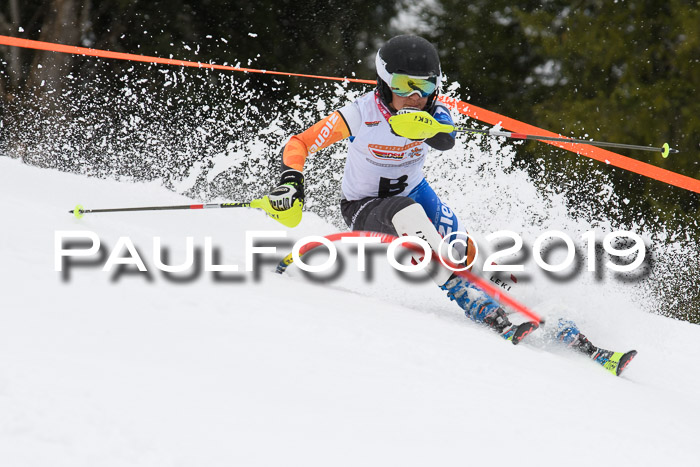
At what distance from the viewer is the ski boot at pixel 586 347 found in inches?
122

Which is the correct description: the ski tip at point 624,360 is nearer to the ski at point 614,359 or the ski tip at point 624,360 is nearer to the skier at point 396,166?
the ski at point 614,359

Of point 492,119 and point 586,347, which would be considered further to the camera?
point 492,119

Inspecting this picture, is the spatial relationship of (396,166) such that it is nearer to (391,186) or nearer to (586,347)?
(391,186)

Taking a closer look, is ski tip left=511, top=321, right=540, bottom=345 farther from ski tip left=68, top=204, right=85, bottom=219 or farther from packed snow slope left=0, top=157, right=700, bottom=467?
ski tip left=68, top=204, right=85, bottom=219

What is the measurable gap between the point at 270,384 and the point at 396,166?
204 cm

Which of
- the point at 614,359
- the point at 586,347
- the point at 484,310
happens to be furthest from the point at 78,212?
the point at 614,359

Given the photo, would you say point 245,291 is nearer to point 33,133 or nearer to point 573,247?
point 573,247

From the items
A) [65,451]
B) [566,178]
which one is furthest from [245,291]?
[566,178]

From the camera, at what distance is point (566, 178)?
9.64 meters

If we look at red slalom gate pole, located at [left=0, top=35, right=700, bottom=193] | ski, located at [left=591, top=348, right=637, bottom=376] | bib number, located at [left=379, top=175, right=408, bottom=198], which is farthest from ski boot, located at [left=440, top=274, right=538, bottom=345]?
red slalom gate pole, located at [left=0, top=35, right=700, bottom=193]

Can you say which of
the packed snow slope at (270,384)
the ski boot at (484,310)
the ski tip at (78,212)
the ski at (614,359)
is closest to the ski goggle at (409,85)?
the ski boot at (484,310)

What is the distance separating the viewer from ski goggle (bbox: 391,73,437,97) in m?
3.40

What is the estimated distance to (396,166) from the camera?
3707 millimetres

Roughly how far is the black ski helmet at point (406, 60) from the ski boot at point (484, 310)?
93 centimetres
